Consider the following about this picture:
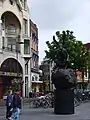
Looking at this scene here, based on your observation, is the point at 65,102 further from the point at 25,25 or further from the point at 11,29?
the point at 25,25

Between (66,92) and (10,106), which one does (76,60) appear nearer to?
(66,92)

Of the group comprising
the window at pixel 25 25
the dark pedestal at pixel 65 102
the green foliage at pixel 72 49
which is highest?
the window at pixel 25 25

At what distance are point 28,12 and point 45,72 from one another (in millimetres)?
14389

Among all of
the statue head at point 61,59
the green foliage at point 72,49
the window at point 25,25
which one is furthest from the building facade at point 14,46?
the statue head at point 61,59

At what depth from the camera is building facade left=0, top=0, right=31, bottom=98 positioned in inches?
2513

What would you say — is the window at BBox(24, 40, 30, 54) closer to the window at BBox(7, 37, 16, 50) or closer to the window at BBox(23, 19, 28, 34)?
the window at BBox(23, 19, 28, 34)

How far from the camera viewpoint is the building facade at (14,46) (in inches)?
2513

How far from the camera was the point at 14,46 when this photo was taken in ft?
225

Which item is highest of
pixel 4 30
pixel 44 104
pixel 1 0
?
pixel 1 0

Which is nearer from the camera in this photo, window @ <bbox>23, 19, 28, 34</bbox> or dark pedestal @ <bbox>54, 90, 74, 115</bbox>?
dark pedestal @ <bbox>54, 90, 74, 115</bbox>

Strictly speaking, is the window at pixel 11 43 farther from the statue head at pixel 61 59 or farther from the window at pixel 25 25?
the statue head at pixel 61 59

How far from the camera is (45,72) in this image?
6619 cm

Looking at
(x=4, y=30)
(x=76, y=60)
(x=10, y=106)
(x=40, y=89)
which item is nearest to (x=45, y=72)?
(x=76, y=60)

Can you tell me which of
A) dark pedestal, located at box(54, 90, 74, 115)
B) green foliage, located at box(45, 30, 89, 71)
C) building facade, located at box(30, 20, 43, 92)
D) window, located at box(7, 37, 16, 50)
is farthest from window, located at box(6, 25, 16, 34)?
dark pedestal, located at box(54, 90, 74, 115)
